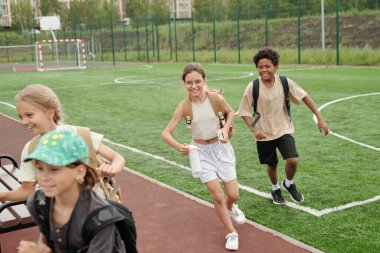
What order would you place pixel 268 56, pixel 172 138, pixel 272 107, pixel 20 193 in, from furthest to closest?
pixel 272 107 < pixel 268 56 < pixel 172 138 < pixel 20 193

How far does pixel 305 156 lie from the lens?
28.2 ft

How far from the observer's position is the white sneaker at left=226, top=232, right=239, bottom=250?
4.97 m

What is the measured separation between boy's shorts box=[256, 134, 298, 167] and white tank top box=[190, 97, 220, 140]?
3.80 feet

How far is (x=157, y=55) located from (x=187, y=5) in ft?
414

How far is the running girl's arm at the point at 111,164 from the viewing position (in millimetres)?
3209

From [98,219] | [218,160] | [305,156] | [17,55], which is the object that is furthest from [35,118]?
[17,55]

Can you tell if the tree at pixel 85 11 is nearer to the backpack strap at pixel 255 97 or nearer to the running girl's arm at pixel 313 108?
the backpack strap at pixel 255 97

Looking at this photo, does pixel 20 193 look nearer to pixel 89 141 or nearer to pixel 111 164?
pixel 89 141

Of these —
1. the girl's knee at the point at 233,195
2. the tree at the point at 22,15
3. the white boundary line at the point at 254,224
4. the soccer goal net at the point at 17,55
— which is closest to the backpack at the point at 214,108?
the girl's knee at the point at 233,195

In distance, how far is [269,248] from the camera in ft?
16.3

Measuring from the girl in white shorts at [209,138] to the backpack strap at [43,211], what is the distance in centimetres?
239

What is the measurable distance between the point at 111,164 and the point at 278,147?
320cm

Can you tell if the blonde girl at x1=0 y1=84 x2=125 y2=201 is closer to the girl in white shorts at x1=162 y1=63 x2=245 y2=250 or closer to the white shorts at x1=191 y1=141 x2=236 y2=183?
the girl in white shorts at x1=162 y1=63 x2=245 y2=250

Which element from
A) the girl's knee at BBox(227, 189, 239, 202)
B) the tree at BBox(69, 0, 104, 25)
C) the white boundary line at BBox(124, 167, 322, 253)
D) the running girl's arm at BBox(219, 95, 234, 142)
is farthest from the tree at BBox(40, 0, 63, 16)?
the girl's knee at BBox(227, 189, 239, 202)
